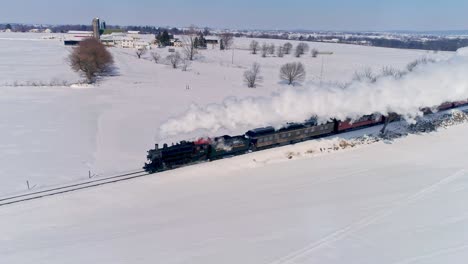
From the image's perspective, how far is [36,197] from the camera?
18422 mm

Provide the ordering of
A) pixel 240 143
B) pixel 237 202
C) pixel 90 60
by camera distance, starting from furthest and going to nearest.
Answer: pixel 90 60
pixel 240 143
pixel 237 202

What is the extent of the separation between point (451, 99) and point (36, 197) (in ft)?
111

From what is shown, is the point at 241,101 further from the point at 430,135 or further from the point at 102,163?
the point at 430,135

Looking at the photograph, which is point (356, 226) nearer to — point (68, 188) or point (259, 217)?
point (259, 217)

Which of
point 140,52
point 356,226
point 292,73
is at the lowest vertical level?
point 356,226

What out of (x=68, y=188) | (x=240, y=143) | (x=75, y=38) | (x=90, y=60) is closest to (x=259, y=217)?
(x=240, y=143)

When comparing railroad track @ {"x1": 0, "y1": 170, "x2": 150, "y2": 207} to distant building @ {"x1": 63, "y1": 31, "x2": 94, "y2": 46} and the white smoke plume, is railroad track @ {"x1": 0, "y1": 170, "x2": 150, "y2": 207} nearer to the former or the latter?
the white smoke plume

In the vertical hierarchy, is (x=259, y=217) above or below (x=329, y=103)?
below

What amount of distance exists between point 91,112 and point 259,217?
89.0ft

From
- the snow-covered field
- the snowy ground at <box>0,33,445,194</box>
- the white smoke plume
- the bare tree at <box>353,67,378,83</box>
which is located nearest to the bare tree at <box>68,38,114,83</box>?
the snowy ground at <box>0,33,445,194</box>

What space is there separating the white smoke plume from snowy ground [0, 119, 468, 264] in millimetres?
3080

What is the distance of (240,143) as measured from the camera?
76.5 feet

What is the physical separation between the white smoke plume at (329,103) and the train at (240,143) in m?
0.84

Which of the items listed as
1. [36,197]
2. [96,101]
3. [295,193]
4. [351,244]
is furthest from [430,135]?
[96,101]
